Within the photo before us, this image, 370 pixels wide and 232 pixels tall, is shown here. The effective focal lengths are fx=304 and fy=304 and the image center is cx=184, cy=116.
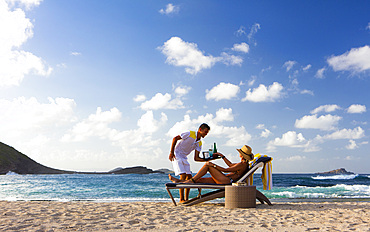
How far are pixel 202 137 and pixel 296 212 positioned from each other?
2.39m

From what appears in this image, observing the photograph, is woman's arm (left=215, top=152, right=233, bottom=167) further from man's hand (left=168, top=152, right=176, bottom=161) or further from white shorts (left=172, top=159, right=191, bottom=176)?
man's hand (left=168, top=152, right=176, bottom=161)

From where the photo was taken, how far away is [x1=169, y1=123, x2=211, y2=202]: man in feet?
21.5

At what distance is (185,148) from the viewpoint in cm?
669

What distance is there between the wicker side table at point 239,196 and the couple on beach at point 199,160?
27 centimetres

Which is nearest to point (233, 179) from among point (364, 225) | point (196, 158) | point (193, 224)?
point (196, 158)

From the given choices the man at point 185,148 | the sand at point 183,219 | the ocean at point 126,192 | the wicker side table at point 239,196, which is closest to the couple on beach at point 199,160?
the man at point 185,148

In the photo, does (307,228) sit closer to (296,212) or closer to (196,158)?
(296,212)

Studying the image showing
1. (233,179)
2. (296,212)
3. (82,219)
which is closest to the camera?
(82,219)

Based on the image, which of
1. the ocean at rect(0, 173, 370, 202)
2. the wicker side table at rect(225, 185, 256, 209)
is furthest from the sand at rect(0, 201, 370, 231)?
the ocean at rect(0, 173, 370, 202)

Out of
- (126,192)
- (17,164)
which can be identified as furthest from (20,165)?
(126,192)

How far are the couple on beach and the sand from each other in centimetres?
63

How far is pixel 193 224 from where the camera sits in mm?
4777

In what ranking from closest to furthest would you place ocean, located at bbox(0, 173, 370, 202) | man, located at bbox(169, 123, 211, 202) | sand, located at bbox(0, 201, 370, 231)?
1. sand, located at bbox(0, 201, 370, 231)
2. man, located at bbox(169, 123, 211, 202)
3. ocean, located at bbox(0, 173, 370, 202)

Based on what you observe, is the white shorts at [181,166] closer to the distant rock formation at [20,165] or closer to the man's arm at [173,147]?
the man's arm at [173,147]
